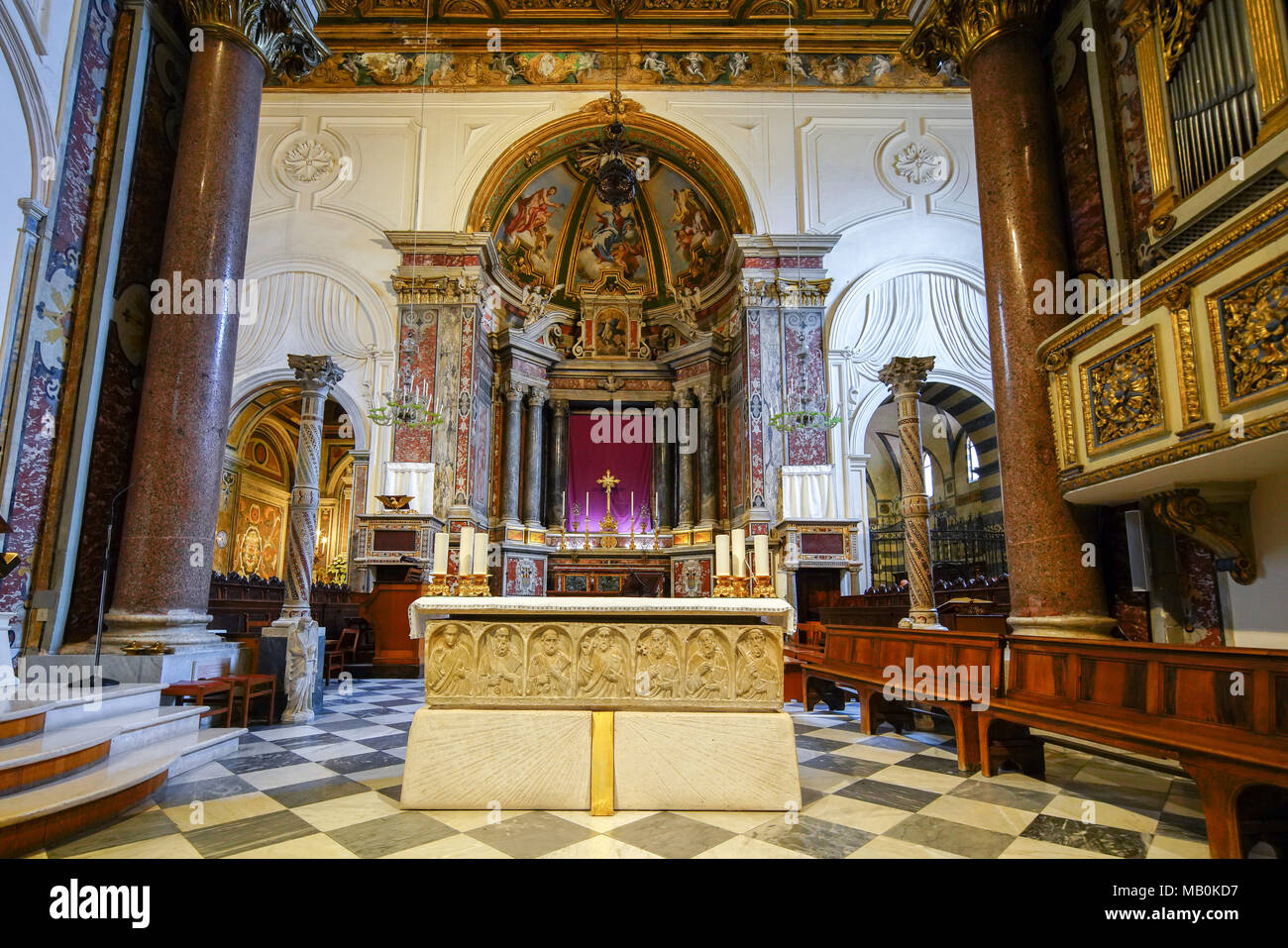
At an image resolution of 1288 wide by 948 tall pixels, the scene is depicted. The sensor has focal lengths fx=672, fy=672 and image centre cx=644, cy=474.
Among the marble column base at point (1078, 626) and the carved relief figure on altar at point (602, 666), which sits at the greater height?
the marble column base at point (1078, 626)

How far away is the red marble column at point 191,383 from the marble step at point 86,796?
1261mm

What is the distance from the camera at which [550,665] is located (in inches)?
128

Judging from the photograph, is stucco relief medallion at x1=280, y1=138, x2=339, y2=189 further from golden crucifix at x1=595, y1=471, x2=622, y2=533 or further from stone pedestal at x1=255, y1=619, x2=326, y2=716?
stone pedestal at x1=255, y1=619, x2=326, y2=716

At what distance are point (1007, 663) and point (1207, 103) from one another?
3.45 m

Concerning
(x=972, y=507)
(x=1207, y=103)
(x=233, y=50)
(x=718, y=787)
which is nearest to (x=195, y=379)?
(x=233, y=50)

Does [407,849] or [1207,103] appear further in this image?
[1207,103]

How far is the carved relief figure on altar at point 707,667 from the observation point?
3.22 metres

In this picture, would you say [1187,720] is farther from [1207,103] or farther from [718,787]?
[1207,103]

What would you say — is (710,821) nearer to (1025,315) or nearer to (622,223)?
(1025,315)

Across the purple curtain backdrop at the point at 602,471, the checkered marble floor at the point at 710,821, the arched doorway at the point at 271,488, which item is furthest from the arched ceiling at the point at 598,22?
the checkered marble floor at the point at 710,821

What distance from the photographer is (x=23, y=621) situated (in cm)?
436

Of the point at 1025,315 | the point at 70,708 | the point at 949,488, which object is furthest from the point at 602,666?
the point at 949,488

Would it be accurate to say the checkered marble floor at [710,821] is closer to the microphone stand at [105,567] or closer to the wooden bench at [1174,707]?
the wooden bench at [1174,707]

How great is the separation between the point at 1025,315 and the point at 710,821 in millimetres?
3919
